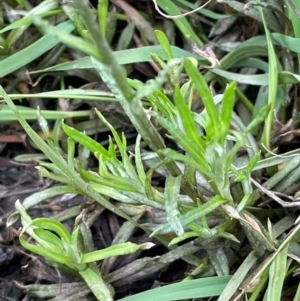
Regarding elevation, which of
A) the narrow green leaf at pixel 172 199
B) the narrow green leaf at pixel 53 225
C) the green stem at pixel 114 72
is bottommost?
the narrow green leaf at pixel 53 225

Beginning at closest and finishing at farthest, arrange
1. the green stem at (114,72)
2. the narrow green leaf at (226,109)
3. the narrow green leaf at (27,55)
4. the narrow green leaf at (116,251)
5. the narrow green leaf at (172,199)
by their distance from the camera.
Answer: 1. the green stem at (114,72)
2. the narrow green leaf at (226,109)
3. the narrow green leaf at (172,199)
4. the narrow green leaf at (116,251)
5. the narrow green leaf at (27,55)

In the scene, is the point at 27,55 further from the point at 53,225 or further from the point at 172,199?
the point at 172,199

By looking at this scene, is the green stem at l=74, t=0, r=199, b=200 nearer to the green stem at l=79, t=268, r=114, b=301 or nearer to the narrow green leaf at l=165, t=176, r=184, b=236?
the narrow green leaf at l=165, t=176, r=184, b=236

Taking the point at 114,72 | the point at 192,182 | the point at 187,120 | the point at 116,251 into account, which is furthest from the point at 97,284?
the point at 114,72

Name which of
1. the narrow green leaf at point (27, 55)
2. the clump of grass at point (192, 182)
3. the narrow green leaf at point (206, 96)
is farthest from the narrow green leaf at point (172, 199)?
the narrow green leaf at point (27, 55)

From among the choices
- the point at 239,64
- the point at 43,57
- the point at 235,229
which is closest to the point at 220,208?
the point at 235,229

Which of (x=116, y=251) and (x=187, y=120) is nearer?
(x=187, y=120)

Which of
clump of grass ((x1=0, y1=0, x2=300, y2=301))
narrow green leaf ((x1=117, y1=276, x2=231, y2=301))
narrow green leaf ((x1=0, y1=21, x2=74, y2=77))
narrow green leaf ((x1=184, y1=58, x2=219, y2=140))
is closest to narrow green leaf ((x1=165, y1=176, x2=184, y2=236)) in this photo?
clump of grass ((x1=0, y1=0, x2=300, y2=301))

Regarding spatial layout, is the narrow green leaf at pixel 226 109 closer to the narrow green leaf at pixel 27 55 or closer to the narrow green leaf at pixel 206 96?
the narrow green leaf at pixel 206 96

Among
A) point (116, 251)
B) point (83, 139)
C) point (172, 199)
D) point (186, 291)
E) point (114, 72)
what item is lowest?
point (186, 291)

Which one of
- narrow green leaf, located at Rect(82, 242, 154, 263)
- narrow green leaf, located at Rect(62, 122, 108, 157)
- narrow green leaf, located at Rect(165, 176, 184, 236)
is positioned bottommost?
narrow green leaf, located at Rect(82, 242, 154, 263)

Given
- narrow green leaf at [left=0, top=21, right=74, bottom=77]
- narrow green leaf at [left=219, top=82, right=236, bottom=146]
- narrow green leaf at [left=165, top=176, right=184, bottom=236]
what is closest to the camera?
narrow green leaf at [left=219, top=82, right=236, bottom=146]
